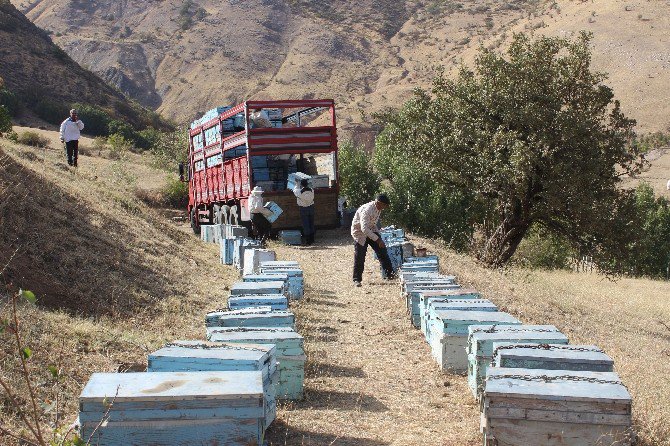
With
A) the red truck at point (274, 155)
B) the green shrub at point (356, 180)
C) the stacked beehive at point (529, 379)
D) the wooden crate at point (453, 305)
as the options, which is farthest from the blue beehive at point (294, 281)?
the green shrub at point (356, 180)

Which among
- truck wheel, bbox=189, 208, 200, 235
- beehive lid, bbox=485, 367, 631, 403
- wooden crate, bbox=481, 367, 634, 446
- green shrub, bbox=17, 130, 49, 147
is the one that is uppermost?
green shrub, bbox=17, 130, 49, 147

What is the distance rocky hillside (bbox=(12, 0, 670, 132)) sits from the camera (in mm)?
79000

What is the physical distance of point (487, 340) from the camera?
699 centimetres

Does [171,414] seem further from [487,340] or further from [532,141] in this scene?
[532,141]

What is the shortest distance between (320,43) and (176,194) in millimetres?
68478

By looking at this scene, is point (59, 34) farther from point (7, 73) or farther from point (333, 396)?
point (333, 396)

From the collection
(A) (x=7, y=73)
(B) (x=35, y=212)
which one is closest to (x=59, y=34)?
(A) (x=7, y=73)

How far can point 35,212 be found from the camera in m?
12.0

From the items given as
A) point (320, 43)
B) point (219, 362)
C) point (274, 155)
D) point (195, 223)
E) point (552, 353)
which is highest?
point (320, 43)

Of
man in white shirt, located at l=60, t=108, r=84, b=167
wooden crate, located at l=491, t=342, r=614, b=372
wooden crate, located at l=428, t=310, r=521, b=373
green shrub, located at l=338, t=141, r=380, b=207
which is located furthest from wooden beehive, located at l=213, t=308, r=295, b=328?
green shrub, located at l=338, t=141, r=380, b=207

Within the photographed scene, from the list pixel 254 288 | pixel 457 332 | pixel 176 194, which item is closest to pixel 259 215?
pixel 254 288

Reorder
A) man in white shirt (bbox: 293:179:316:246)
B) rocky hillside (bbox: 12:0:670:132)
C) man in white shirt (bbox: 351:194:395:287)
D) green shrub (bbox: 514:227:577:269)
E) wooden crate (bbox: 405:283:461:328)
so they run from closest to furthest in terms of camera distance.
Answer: wooden crate (bbox: 405:283:461:328) → man in white shirt (bbox: 351:194:395:287) → man in white shirt (bbox: 293:179:316:246) → green shrub (bbox: 514:227:577:269) → rocky hillside (bbox: 12:0:670:132)

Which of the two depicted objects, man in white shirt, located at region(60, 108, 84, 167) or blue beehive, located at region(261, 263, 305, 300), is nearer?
blue beehive, located at region(261, 263, 305, 300)

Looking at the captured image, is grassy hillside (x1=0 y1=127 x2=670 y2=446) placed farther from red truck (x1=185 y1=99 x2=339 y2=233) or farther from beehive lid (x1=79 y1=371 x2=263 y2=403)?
red truck (x1=185 y1=99 x2=339 y2=233)
